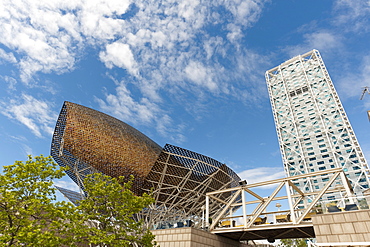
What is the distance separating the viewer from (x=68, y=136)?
26.8m

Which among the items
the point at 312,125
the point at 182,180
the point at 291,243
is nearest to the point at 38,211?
the point at 182,180

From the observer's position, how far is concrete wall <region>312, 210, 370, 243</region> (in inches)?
498

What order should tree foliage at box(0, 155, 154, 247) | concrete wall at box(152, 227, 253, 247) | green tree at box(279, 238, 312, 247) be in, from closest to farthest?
tree foliage at box(0, 155, 154, 247)
concrete wall at box(152, 227, 253, 247)
green tree at box(279, 238, 312, 247)

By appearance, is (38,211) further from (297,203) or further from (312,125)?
(312,125)

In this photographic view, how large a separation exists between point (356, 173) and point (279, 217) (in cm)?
7022

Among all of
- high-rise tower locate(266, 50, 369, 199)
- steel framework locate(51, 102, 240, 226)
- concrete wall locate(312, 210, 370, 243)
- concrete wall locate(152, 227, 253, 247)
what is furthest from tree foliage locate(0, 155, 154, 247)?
high-rise tower locate(266, 50, 369, 199)

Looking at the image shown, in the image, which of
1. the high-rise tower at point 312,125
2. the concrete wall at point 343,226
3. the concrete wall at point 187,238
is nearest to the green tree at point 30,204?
the concrete wall at point 187,238

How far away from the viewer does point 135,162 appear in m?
30.5

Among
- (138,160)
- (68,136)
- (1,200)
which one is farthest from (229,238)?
(68,136)

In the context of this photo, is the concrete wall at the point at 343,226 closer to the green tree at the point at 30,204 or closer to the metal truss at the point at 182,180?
the green tree at the point at 30,204

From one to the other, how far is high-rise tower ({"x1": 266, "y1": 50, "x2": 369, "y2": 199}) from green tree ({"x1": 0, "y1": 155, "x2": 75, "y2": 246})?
83454 mm

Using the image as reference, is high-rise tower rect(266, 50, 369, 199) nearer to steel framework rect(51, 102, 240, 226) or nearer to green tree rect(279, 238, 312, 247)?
green tree rect(279, 238, 312, 247)

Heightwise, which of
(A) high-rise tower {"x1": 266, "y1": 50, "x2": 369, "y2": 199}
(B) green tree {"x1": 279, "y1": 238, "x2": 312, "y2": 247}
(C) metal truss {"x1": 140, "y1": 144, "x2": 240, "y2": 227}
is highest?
(A) high-rise tower {"x1": 266, "y1": 50, "x2": 369, "y2": 199}

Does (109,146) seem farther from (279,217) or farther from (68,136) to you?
(279,217)
